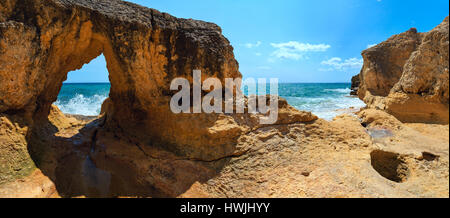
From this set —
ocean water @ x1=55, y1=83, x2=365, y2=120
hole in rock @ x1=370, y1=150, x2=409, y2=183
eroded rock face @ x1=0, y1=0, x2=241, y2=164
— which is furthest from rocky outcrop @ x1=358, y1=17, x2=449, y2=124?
ocean water @ x1=55, y1=83, x2=365, y2=120

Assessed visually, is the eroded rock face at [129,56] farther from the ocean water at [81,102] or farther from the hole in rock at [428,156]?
the ocean water at [81,102]

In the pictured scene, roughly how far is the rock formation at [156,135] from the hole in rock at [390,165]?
0.5 inches

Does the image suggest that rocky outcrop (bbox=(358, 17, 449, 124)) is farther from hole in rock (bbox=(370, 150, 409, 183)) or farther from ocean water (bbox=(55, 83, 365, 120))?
ocean water (bbox=(55, 83, 365, 120))

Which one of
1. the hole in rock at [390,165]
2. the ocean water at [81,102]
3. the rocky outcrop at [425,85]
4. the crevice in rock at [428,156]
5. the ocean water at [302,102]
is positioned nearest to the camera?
the rocky outcrop at [425,85]

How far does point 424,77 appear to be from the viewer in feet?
7.36

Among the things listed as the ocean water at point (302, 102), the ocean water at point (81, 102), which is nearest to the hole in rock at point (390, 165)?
the ocean water at point (302, 102)

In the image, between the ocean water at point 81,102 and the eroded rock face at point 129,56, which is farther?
the ocean water at point 81,102

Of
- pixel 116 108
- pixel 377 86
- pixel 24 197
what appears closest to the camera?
pixel 24 197

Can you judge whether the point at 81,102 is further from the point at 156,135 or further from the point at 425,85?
the point at 425,85

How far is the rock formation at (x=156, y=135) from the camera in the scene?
3.00m

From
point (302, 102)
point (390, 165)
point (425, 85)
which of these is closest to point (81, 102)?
point (302, 102)

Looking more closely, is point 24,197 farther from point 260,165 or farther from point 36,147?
point 260,165
